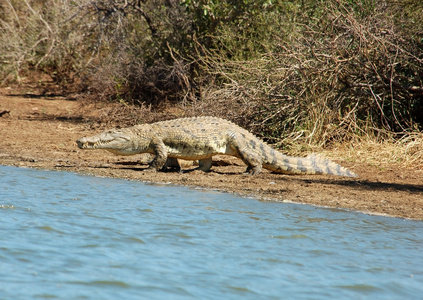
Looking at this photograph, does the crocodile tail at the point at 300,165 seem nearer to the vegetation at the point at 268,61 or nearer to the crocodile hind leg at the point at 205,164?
the crocodile hind leg at the point at 205,164

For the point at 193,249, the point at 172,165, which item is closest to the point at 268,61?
the point at 172,165

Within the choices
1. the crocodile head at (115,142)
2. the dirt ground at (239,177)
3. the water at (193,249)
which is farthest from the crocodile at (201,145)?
the water at (193,249)

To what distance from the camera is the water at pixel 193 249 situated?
12.5 feet

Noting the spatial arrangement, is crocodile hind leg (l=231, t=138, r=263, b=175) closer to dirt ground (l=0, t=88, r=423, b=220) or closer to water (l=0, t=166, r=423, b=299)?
dirt ground (l=0, t=88, r=423, b=220)

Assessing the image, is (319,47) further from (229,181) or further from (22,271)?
(22,271)

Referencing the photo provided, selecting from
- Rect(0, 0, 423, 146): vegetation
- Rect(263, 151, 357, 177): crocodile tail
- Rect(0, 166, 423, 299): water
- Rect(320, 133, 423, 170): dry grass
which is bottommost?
Rect(0, 166, 423, 299): water

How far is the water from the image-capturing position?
3.82m

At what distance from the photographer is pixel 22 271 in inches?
159

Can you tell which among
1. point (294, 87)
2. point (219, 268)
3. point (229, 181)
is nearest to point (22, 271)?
point (219, 268)

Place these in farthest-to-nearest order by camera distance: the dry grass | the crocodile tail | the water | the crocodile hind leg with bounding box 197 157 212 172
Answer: the dry grass → the crocodile hind leg with bounding box 197 157 212 172 → the crocodile tail → the water

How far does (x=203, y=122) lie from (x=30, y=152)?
337cm

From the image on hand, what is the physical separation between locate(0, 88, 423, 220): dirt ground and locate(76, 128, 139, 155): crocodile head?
342mm

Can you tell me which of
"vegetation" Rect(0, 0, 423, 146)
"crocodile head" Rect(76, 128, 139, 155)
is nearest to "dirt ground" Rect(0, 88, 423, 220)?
"crocodile head" Rect(76, 128, 139, 155)

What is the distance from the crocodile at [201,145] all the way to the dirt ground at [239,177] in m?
0.19
